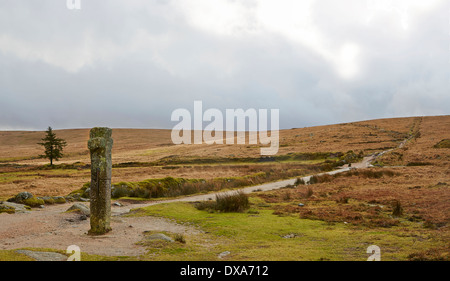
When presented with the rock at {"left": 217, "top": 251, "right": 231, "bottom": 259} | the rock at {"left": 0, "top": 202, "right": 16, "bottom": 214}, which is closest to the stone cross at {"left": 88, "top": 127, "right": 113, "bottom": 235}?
the rock at {"left": 217, "top": 251, "right": 231, "bottom": 259}

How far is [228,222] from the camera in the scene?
15094 millimetres

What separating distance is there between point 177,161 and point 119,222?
61.4 metres

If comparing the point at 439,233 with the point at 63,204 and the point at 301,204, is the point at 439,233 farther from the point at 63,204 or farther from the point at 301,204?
the point at 63,204

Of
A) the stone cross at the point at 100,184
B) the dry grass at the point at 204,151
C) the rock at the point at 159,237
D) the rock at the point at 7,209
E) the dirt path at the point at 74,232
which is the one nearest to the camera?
the dirt path at the point at 74,232

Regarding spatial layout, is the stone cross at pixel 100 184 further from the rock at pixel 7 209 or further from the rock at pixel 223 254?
the rock at pixel 7 209

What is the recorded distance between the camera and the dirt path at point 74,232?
32.9 feet

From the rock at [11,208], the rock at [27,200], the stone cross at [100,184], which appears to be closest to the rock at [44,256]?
the stone cross at [100,184]

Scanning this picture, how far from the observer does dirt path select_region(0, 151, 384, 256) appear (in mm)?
10023

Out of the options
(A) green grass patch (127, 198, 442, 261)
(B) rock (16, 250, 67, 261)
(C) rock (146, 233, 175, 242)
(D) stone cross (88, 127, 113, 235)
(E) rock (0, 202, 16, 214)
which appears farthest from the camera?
(E) rock (0, 202, 16, 214)

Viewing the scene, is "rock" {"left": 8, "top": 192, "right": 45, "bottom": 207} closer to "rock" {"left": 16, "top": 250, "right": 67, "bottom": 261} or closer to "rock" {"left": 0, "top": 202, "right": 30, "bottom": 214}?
"rock" {"left": 0, "top": 202, "right": 30, "bottom": 214}

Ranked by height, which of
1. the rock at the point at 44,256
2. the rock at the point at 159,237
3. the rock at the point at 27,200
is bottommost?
the rock at the point at 27,200

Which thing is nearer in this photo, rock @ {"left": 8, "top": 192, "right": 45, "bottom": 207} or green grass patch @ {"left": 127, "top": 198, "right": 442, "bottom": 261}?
green grass patch @ {"left": 127, "top": 198, "right": 442, "bottom": 261}
